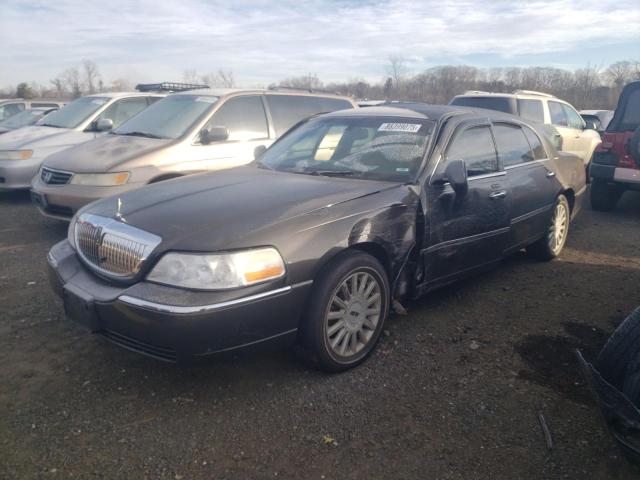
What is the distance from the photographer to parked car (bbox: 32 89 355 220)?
5680 mm

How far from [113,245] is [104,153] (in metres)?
3.56

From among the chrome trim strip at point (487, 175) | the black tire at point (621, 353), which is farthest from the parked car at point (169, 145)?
the black tire at point (621, 353)

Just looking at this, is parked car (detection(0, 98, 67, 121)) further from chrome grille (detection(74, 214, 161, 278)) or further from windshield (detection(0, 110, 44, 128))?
chrome grille (detection(74, 214, 161, 278))

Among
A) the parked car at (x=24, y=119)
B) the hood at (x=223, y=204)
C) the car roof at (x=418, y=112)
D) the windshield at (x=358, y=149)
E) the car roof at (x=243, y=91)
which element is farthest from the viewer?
the parked car at (x=24, y=119)

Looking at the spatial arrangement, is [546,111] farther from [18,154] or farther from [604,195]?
[18,154]

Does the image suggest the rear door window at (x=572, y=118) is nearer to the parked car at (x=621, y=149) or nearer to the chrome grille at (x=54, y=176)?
the parked car at (x=621, y=149)

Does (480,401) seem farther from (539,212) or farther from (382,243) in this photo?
(539,212)

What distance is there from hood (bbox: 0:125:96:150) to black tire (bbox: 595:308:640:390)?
7.86m

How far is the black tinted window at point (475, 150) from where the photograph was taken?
3893 millimetres

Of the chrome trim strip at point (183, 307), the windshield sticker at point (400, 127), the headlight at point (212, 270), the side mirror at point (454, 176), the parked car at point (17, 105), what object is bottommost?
the chrome trim strip at point (183, 307)

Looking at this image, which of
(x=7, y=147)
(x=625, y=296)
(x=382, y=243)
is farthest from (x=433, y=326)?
(x=7, y=147)

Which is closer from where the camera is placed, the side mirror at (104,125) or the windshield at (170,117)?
the windshield at (170,117)

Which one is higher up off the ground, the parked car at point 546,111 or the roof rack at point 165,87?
the roof rack at point 165,87

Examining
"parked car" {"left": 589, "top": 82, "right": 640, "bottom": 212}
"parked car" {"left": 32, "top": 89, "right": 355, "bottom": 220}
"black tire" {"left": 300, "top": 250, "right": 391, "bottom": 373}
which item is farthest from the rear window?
"black tire" {"left": 300, "top": 250, "right": 391, "bottom": 373}
